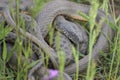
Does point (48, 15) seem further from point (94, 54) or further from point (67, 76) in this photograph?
point (67, 76)

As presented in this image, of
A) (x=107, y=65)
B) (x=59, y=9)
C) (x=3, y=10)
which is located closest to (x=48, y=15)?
(x=59, y=9)

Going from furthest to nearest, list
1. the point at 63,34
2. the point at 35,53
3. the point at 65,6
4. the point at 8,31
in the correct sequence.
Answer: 1. the point at 65,6
2. the point at 63,34
3. the point at 35,53
4. the point at 8,31

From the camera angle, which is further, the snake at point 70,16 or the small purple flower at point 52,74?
the snake at point 70,16

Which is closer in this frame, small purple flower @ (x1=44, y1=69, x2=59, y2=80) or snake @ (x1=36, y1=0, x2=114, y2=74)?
small purple flower @ (x1=44, y1=69, x2=59, y2=80)

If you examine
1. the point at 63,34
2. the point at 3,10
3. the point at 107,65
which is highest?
the point at 3,10

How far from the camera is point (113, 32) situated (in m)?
3.96

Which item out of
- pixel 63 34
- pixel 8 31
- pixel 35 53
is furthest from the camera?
pixel 63 34

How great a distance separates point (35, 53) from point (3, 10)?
54cm

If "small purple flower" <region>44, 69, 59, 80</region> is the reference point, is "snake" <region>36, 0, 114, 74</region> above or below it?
above

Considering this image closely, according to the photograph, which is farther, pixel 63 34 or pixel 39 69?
pixel 63 34

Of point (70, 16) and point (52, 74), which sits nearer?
point (52, 74)

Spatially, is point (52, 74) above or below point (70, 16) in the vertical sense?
below

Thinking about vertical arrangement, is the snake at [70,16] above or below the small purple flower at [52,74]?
above

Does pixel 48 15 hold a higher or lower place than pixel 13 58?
higher
